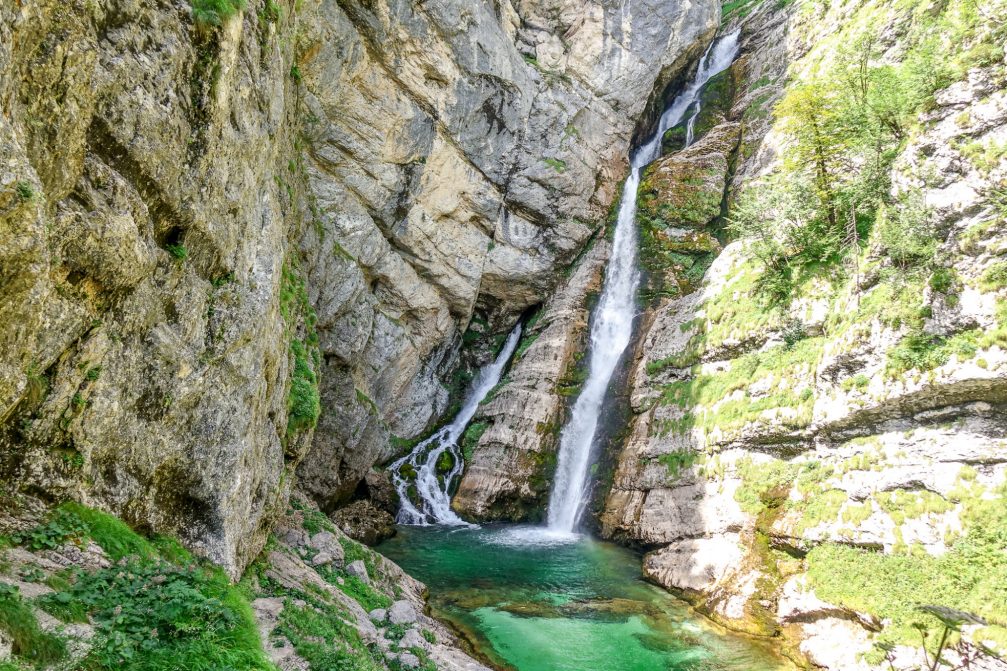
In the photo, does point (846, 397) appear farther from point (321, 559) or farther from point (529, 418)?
point (321, 559)

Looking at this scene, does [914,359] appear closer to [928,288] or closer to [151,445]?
[928,288]

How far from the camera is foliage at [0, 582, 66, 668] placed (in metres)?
3.99

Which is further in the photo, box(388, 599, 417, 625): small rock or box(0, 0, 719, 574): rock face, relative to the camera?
box(388, 599, 417, 625): small rock

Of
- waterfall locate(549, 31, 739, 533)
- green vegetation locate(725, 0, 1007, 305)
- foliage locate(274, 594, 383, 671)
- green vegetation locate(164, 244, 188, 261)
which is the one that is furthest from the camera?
waterfall locate(549, 31, 739, 533)

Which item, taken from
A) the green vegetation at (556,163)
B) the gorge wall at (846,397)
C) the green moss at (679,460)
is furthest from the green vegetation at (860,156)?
the green vegetation at (556,163)

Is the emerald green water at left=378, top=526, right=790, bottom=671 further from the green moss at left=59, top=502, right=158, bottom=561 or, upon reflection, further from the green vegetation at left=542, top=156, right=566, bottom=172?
the green vegetation at left=542, top=156, right=566, bottom=172

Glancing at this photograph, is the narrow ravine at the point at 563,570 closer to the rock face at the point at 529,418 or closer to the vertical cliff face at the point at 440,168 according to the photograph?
the rock face at the point at 529,418

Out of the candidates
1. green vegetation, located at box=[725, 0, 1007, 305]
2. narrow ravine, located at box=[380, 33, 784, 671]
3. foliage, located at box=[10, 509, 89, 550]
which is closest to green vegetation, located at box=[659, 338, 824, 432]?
green vegetation, located at box=[725, 0, 1007, 305]

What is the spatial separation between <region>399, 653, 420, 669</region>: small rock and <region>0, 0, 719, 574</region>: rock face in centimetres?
346

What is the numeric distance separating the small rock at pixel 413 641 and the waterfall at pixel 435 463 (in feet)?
47.4

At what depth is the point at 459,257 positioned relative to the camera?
2980cm

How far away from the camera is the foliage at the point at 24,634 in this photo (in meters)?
3.99

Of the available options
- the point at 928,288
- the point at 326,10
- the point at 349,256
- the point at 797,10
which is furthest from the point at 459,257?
the point at 797,10

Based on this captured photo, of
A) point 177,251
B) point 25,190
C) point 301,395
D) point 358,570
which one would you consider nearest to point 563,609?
point 358,570
